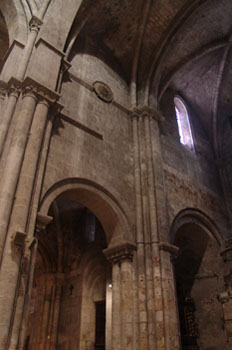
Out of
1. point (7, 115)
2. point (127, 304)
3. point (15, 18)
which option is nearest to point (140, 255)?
point (127, 304)

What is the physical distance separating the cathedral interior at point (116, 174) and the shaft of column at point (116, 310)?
27 millimetres

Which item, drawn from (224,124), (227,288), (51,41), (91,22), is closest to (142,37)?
(91,22)

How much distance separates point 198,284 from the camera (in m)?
11.9

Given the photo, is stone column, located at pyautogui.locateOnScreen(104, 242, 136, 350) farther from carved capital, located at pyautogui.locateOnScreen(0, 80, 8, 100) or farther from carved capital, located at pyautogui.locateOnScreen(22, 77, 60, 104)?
carved capital, located at pyautogui.locateOnScreen(0, 80, 8, 100)

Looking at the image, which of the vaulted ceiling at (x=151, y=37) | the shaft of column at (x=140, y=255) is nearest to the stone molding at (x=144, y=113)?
the vaulted ceiling at (x=151, y=37)

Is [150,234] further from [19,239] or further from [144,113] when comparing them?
[144,113]

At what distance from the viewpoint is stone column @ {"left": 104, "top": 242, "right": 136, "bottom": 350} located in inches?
296

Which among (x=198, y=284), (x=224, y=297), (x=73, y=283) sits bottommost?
(x=224, y=297)

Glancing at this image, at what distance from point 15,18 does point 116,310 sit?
8724mm

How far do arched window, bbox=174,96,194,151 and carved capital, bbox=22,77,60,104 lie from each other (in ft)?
25.0

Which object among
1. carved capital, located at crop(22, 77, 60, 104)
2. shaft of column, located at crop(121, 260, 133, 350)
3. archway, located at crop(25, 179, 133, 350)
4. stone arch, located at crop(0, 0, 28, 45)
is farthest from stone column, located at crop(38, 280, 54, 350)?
stone arch, located at crop(0, 0, 28, 45)

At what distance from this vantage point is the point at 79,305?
1166 centimetres

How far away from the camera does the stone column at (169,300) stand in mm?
7426

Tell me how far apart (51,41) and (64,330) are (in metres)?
10.2
